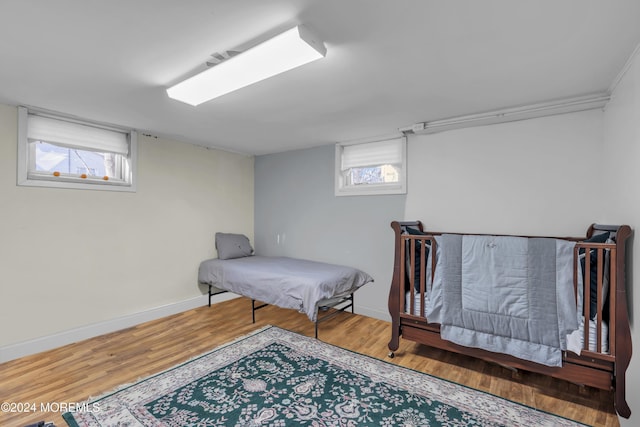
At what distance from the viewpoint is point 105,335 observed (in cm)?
313

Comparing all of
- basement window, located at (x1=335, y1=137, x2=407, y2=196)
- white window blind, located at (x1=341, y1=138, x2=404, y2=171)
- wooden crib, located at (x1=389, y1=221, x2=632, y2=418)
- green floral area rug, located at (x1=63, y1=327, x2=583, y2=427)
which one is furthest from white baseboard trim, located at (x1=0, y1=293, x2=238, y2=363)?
wooden crib, located at (x1=389, y1=221, x2=632, y2=418)

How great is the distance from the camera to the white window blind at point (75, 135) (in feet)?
9.12

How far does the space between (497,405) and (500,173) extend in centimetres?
200

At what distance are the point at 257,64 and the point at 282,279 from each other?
2.12 meters

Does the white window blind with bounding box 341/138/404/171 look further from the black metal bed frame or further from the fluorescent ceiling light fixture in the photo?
the fluorescent ceiling light fixture

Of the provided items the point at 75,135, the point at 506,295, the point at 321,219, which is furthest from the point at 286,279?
the point at 75,135

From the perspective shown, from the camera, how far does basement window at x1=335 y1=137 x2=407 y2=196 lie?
11.6ft

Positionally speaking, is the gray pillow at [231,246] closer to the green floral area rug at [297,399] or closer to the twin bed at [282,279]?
the twin bed at [282,279]

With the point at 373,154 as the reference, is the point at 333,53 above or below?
above

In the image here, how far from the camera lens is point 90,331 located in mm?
3062

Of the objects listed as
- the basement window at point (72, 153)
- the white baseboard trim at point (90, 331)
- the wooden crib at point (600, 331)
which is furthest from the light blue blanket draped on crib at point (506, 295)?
the basement window at point (72, 153)

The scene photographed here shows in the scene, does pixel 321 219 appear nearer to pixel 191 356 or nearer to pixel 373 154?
pixel 373 154

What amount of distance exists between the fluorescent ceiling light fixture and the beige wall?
1.77 metres

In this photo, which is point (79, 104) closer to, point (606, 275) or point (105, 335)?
point (105, 335)
